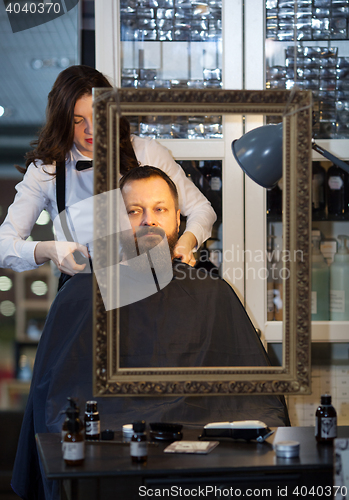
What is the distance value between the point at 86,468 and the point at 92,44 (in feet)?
6.03

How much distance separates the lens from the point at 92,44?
A: 90.1 inches

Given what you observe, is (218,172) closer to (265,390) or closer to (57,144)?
(57,144)

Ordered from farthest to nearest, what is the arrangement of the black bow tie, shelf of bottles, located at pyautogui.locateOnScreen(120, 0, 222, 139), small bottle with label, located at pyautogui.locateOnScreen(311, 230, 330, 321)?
shelf of bottles, located at pyautogui.locateOnScreen(120, 0, 222, 139) → small bottle with label, located at pyautogui.locateOnScreen(311, 230, 330, 321) → the black bow tie

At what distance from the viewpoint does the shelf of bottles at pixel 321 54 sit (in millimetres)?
2188

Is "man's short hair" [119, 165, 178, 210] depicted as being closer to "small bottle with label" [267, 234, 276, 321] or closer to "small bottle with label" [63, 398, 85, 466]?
"small bottle with label" [267, 234, 276, 321]

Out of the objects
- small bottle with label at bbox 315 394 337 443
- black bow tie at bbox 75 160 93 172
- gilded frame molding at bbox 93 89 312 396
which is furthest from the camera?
black bow tie at bbox 75 160 93 172

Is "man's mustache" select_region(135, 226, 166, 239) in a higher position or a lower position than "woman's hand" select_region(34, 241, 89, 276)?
higher

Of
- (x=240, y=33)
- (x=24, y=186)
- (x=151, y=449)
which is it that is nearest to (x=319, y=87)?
(x=240, y=33)

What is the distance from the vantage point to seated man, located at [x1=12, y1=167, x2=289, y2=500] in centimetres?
150

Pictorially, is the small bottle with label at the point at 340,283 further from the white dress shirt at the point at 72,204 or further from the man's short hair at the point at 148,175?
the man's short hair at the point at 148,175

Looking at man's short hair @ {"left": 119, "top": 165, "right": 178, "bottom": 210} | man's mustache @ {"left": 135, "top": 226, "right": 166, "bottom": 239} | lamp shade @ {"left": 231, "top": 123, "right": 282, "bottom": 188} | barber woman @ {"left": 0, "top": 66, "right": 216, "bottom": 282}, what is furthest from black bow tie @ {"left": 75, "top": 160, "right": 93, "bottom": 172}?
lamp shade @ {"left": 231, "top": 123, "right": 282, "bottom": 188}

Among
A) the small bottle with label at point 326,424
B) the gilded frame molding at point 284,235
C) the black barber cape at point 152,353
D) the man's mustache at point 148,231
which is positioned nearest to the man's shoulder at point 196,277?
the black barber cape at point 152,353

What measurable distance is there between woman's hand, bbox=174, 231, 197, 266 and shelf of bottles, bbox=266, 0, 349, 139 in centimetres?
85
